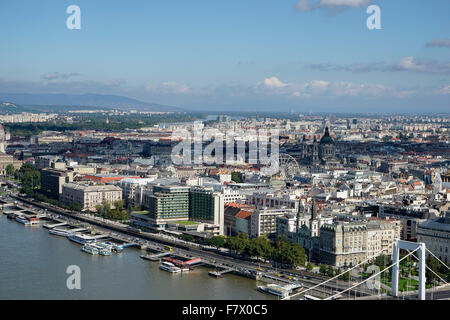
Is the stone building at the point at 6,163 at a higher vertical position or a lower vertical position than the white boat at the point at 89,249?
higher

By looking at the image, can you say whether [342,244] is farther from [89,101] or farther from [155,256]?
[89,101]

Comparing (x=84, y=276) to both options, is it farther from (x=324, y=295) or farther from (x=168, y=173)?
(x=168, y=173)

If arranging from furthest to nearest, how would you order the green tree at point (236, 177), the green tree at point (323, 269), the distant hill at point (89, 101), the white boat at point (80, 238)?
the distant hill at point (89, 101), the green tree at point (236, 177), the white boat at point (80, 238), the green tree at point (323, 269)

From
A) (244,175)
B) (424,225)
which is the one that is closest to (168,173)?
(244,175)

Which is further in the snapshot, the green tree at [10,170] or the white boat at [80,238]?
the green tree at [10,170]

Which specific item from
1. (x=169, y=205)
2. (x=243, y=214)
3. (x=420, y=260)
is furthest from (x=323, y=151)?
(x=420, y=260)

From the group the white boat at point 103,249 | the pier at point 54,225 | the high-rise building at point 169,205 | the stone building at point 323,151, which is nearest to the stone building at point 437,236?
the white boat at point 103,249

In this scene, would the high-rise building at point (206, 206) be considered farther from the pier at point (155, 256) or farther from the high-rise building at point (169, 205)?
the pier at point (155, 256)
